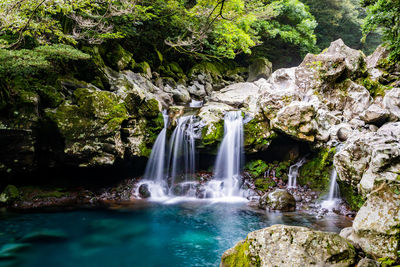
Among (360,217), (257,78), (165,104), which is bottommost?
(360,217)

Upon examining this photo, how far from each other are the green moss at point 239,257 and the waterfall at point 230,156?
6729 mm

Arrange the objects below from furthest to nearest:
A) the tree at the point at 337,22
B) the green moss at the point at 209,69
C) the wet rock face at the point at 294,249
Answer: the tree at the point at 337,22 → the green moss at the point at 209,69 → the wet rock face at the point at 294,249

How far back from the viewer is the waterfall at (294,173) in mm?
10133

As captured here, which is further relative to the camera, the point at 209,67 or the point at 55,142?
the point at 209,67

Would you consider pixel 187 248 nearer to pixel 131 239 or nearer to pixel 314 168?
pixel 131 239

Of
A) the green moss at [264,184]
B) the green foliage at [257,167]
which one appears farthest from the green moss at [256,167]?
the green moss at [264,184]

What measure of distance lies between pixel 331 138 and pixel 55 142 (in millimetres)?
10341

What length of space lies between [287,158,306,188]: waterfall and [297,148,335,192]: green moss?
18 centimetres

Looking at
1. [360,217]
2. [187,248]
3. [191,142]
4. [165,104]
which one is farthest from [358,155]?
[165,104]

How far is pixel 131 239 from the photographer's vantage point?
6703 millimetres

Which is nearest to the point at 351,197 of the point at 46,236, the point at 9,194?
the point at 46,236

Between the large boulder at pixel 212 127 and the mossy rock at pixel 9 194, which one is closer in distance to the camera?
the mossy rock at pixel 9 194

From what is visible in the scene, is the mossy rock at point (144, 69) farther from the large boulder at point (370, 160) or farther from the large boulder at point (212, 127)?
the large boulder at point (370, 160)

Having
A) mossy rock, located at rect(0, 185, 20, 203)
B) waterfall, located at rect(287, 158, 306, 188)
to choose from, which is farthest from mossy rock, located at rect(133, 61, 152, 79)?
waterfall, located at rect(287, 158, 306, 188)
